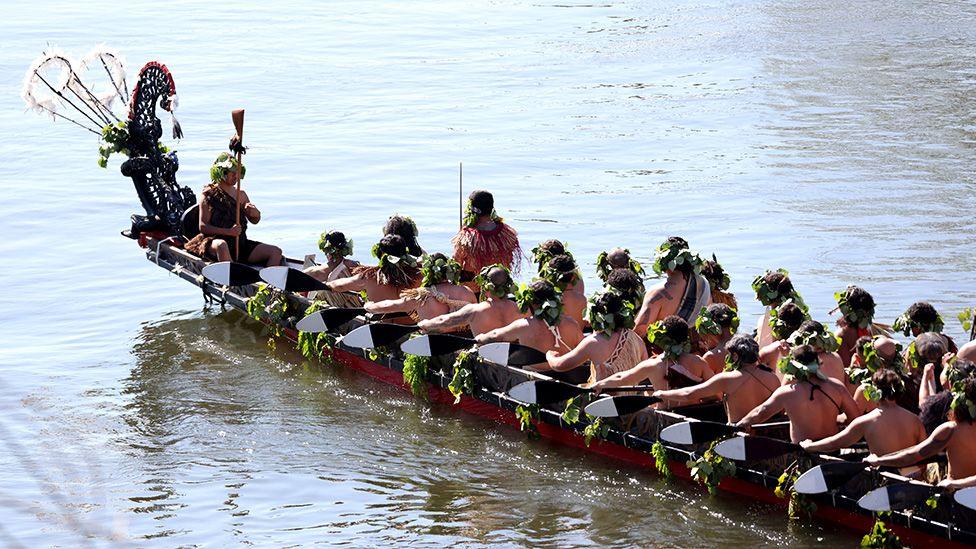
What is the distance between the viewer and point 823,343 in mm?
10141

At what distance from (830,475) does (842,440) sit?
0.85ft

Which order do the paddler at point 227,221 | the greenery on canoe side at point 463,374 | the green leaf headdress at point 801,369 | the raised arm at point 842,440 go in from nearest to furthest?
the raised arm at point 842,440
the green leaf headdress at point 801,369
the greenery on canoe side at point 463,374
the paddler at point 227,221

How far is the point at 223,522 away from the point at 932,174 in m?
13.6

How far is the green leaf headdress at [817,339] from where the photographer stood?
33.1 ft

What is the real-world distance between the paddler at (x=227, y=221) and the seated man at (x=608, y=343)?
16.7 feet

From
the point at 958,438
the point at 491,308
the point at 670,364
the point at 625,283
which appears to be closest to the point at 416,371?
the point at 491,308

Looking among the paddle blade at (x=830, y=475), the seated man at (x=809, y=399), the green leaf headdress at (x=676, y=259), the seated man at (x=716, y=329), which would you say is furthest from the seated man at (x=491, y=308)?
the paddle blade at (x=830, y=475)

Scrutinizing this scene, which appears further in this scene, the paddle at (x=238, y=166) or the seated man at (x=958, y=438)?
the paddle at (x=238, y=166)

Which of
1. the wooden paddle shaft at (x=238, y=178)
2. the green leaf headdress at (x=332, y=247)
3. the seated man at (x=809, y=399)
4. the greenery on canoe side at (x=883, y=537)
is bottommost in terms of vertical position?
the greenery on canoe side at (x=883, y=537)

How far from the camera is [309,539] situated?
10922 mm

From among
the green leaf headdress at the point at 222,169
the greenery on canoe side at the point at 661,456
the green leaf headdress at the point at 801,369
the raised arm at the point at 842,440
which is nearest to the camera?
the raised arm at the point at 842,440

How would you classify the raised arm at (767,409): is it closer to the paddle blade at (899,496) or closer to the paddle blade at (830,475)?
the paddle blade at (830,475)

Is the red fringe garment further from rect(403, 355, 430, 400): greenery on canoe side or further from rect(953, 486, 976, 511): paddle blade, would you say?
rect(953, 486, 976, 511): paddle blade

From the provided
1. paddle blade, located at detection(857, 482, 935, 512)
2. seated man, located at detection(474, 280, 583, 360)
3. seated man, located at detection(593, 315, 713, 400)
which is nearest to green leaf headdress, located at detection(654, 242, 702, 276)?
seated man, located at detection(474, 280, 583, 360)
